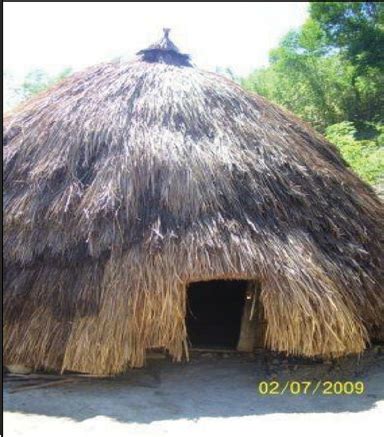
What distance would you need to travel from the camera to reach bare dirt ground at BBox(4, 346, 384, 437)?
4320 millimetres

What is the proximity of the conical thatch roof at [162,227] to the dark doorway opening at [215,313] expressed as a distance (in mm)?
848

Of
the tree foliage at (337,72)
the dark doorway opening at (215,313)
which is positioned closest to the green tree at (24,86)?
the tree foliage at (337,72)

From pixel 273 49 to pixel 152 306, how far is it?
1442cm

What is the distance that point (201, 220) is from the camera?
532 cm

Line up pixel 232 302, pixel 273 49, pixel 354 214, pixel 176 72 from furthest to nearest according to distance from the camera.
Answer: pixel 273 49 → pixel 232 302 → pixel 176 72 → pixel 354 214

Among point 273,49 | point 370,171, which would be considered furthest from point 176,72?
point 273,49

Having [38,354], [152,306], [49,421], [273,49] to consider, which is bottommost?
[49,421]

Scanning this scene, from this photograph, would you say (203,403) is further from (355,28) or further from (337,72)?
(355,28)

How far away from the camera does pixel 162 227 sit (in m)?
5.28

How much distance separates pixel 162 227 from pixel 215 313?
2364mm

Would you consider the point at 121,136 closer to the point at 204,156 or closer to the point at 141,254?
the point at 204,156

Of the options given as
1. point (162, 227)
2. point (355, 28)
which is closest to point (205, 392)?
point (162, 227)
